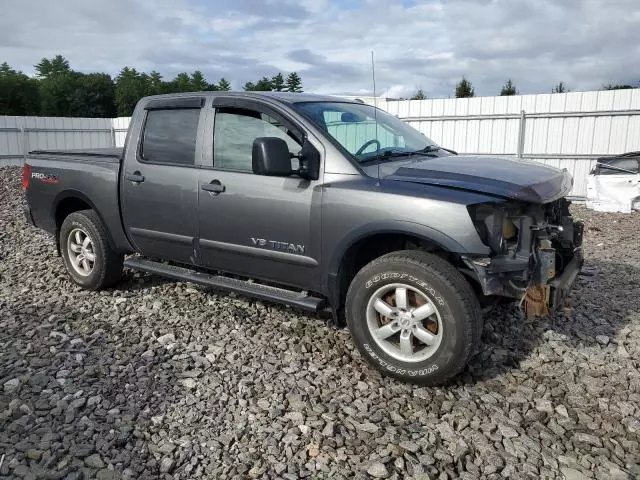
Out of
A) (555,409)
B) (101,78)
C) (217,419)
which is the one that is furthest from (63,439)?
(101,78)

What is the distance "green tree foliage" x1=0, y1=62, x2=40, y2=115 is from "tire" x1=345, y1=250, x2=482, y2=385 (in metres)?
47.6

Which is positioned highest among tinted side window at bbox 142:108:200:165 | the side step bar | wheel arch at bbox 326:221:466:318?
tinted side window at bbox 142:108:200:165

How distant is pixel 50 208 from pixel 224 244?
2.42 meters

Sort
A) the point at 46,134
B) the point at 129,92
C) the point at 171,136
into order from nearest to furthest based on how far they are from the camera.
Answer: the point at 171,136 < the point at 46,134 < the point at 129,92

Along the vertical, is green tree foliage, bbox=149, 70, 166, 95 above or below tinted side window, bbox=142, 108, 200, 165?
above

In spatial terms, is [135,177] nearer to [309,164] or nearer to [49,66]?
[309,164]

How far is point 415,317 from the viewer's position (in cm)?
349

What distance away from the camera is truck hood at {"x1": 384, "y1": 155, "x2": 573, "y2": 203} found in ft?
11.0

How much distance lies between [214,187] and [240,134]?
0.47 meters

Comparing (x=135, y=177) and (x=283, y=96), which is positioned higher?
(x=283, y=96)

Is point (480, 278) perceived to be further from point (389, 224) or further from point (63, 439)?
point (63, 439)

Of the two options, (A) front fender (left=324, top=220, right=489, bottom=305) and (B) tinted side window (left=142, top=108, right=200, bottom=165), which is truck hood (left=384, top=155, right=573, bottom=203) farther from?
(B) tinted side window (left=142, top=108, right=200, bottom=165)

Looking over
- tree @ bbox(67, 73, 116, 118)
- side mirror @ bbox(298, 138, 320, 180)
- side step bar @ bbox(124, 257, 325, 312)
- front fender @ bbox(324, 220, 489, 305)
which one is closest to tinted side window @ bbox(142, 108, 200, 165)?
side step bar @ bbox(124, 257, 325, 312)

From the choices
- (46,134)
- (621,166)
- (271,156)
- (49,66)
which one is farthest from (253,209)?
(49,66)
